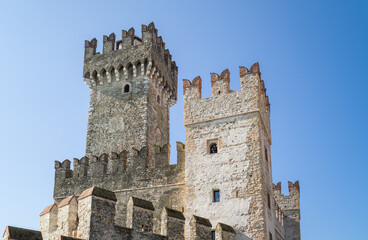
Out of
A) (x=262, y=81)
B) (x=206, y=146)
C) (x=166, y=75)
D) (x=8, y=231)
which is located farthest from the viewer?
(x=166, y=75)

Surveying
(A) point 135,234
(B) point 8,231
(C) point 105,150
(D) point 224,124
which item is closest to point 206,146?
(D) point 224,124

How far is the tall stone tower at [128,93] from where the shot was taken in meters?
24.8

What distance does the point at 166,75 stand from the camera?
91.9ft

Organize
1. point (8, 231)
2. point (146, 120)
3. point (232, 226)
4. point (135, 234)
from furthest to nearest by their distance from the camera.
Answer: point (146, 120), point (232, 226), point (135, 234), point (8, 231)

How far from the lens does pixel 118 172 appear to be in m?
21.2

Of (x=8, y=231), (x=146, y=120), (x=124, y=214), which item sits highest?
(x=146, y=120)

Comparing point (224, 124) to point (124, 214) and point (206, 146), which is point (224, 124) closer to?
point (206, 146)

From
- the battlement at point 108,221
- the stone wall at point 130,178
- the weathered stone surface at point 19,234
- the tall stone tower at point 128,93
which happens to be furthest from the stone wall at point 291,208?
the weathered stone surface at point 19,234

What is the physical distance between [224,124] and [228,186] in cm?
249

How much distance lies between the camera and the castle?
14680mm

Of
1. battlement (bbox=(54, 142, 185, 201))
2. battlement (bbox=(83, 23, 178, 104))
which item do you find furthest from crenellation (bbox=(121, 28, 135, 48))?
battlement (bbox=(54, 142, 185, 201))

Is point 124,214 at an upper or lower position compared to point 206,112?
lower

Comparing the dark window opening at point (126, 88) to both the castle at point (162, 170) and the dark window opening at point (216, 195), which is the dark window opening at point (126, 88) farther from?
the dark window opening at point (216, 195)

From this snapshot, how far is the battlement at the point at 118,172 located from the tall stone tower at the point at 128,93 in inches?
87.5
